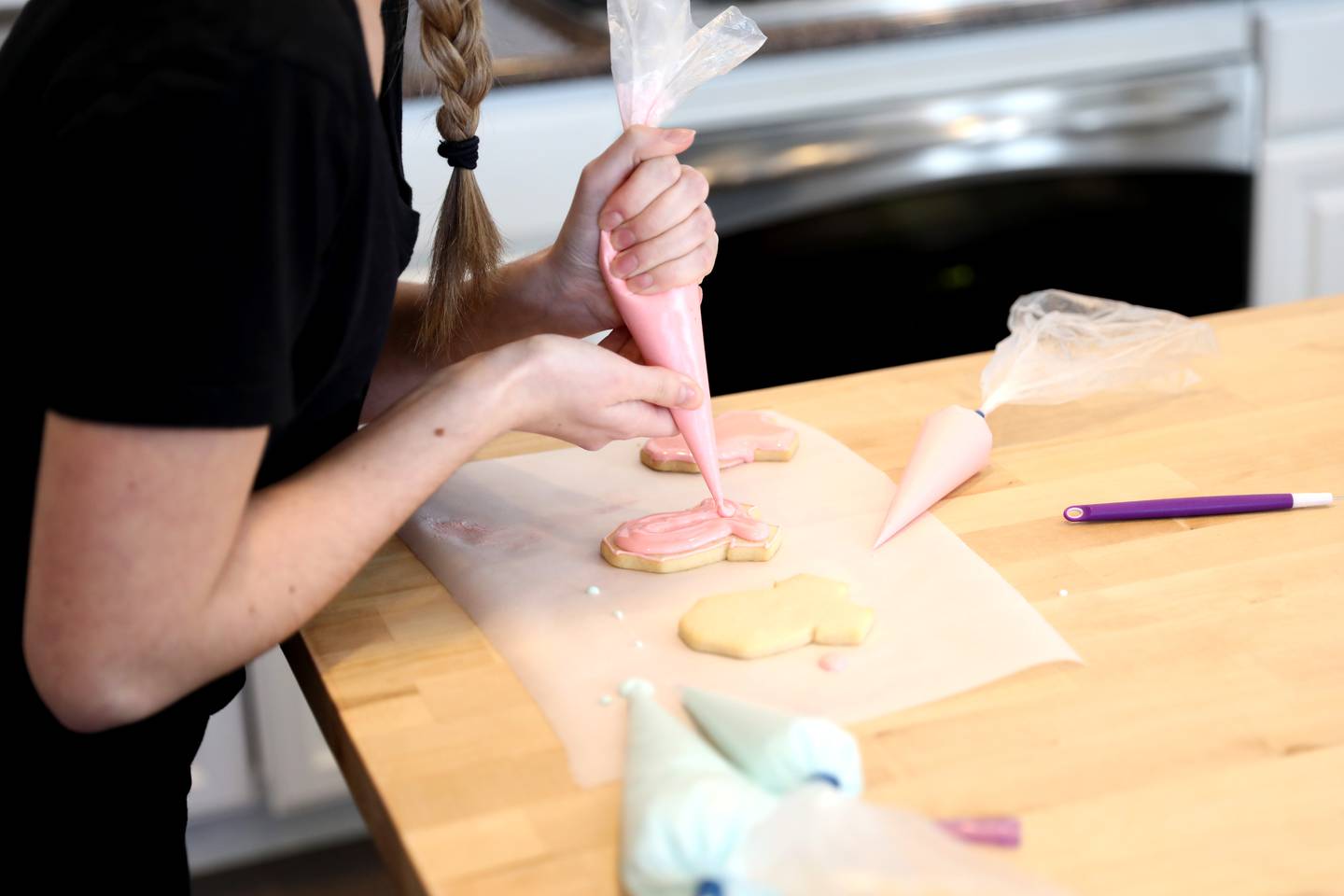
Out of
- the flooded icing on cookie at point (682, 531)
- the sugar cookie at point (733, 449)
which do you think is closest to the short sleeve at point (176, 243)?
the flooded icing on cookie at point (682, 531)

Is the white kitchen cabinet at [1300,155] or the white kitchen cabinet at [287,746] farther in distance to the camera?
the white kitchen cabinet at [1300,155]

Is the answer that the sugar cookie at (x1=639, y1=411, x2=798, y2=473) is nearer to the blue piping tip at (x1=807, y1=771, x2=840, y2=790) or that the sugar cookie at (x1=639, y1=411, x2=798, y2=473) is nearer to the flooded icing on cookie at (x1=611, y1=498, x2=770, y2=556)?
the flooded icing on cookie at (x1=611, y1=498, x2=770, y2=556)

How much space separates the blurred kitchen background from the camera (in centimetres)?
184

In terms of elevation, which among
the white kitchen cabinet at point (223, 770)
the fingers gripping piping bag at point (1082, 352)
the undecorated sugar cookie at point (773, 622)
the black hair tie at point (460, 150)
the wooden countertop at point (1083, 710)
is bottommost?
the white kitchen cabinet at point (223, 770)

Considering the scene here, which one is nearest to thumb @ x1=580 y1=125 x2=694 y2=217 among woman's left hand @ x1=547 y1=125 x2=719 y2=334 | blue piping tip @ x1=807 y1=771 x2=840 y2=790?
woman's left hand @ x1=547 y1=125 x2=719 y2=334

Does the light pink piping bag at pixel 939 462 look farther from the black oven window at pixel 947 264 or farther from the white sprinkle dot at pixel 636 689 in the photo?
the black oven window at pixel 947 264

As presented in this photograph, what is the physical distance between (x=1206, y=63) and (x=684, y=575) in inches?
61.0

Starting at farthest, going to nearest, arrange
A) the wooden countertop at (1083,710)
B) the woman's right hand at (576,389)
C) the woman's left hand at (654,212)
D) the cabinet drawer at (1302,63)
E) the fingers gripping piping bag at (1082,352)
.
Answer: the cabinet drawer at (1302,63) → the fingers gripping piping bag at (1082,352) → the woman's left hand at (654,212) → the woman's right hand at (576,389) → the wooden countertop at (1083,710)

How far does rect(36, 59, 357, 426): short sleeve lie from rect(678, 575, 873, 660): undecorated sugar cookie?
29 cm

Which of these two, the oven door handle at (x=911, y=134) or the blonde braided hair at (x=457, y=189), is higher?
the blonde braided hair at (x=457, y=189)

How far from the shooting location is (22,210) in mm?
793

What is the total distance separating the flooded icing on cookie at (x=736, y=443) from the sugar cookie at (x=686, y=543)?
12cm

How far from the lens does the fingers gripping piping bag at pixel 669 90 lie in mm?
972

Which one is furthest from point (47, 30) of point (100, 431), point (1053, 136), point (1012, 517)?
point (1053, 136)
